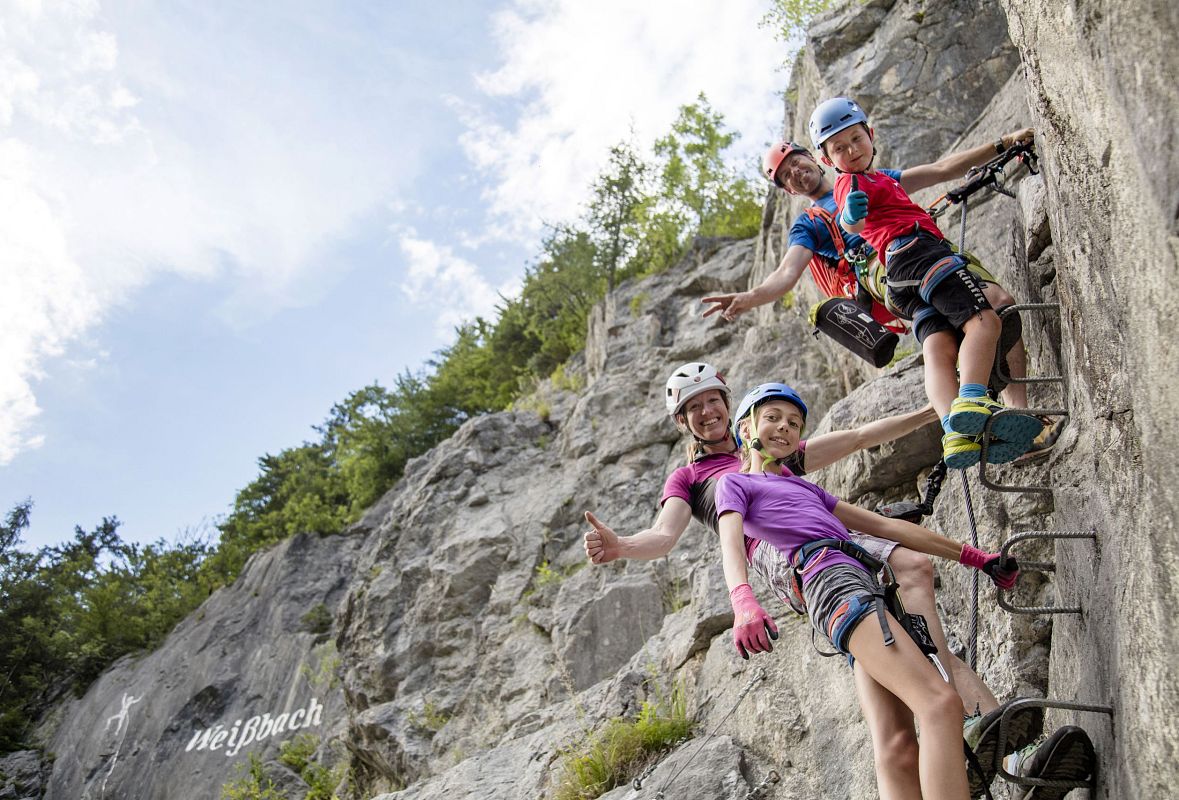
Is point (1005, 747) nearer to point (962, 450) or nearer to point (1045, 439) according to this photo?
point (962, 450)

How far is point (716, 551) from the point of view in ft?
28.6

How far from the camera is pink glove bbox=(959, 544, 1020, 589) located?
4199 mm

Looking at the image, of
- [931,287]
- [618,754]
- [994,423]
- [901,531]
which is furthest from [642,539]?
[618,754]

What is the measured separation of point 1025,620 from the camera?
191 inches

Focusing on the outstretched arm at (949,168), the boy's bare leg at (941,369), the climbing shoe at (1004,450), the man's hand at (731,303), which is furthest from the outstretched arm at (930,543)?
the outstretched arm at (949,168)

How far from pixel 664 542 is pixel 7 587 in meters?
32.5

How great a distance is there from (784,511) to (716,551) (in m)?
4.40

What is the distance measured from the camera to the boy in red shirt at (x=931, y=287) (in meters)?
4.37

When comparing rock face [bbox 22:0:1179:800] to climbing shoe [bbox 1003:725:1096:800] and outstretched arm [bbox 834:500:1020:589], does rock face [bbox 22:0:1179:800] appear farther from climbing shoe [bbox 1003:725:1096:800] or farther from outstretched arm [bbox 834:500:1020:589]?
outstretched arm [bbox 834:500:1020:589]

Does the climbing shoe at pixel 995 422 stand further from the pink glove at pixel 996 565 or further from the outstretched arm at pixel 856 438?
the outstretched arm at pixel 856 438

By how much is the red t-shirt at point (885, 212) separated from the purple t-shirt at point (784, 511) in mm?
1648

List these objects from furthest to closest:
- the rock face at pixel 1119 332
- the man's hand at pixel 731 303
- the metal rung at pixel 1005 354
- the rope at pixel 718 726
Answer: the rope at pixel 718 726
the man's hand at pixel 731 303
the metal rung at pixel 1005 354
the rock face at pixel 1119 332

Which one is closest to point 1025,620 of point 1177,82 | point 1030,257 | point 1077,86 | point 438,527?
point 1030,257

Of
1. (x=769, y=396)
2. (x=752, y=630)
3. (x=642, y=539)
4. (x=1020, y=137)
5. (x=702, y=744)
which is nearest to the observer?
(x=752, y=630)
